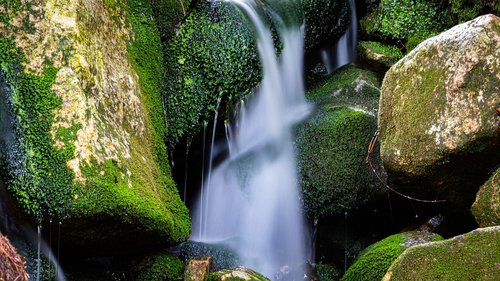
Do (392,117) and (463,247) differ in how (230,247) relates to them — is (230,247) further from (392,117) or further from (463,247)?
(463,247)

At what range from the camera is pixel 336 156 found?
5.81 m

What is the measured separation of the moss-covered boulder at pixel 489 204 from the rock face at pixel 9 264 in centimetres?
291

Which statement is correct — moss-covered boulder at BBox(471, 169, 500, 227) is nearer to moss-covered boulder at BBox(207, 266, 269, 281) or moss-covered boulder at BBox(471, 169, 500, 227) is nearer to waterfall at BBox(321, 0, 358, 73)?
moss-covered boulder at BBox(207, 266, 269, 281)

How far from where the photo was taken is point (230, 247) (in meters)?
5.58

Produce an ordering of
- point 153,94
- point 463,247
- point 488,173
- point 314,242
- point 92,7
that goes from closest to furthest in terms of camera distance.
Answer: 1. point 463,247
2. point 488,173
3. point 92,7
4. point 153,94
5. point 314,242

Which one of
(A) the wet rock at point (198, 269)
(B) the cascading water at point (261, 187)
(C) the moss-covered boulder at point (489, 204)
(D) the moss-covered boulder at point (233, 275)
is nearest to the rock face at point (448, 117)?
(C) the moss-covered boulder at point (489, 204)

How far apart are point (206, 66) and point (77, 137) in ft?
7.06

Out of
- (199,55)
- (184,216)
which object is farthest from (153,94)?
(184,216)

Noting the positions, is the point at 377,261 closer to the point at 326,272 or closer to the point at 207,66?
the point at 326,272

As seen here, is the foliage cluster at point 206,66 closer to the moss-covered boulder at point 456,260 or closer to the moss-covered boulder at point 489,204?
the moss-covered boulder at point 489,204

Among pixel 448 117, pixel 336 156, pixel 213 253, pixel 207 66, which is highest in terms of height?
pixel 207 66

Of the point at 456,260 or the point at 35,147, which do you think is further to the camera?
the point at 35,147

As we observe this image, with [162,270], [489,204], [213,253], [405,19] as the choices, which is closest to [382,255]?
[489,204]

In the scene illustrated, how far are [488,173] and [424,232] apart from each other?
0.93 meters
